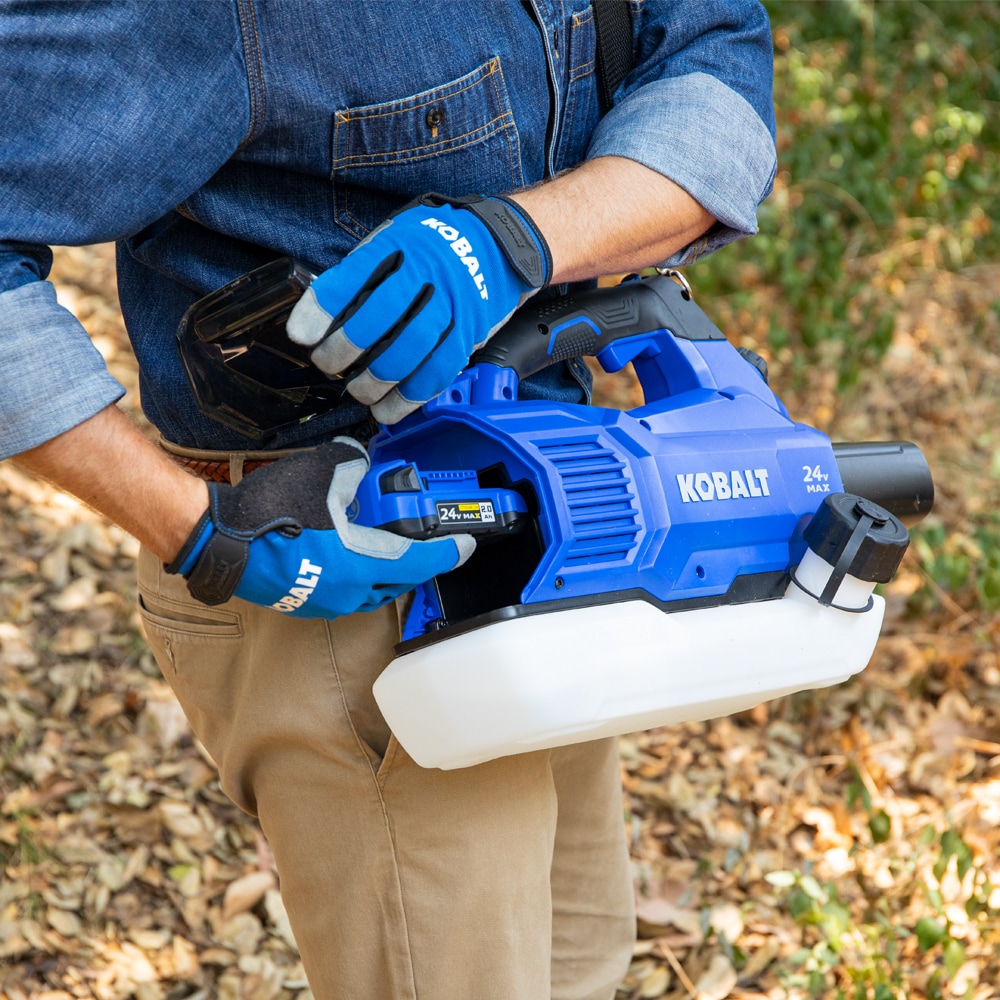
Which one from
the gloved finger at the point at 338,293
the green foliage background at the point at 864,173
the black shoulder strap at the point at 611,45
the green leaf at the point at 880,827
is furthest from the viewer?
the green foliage background at the point at 864,173

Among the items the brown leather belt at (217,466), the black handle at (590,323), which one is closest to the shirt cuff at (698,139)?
the black handle at (590,323)

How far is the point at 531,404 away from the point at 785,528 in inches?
15.5

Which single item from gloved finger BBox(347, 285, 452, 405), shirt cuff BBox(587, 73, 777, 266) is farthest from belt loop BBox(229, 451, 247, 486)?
shirt cuff BBox(587, 73, 777, 266)

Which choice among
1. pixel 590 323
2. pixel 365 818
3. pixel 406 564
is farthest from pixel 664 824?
pixel 406 564

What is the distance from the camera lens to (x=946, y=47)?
593cm

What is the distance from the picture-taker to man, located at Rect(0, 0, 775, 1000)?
1.00 meters

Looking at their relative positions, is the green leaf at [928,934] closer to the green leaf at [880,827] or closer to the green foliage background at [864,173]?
the green leaf at [880,827]

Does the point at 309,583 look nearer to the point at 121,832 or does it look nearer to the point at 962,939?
the point at 121,832

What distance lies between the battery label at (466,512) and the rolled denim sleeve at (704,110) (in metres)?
0.52

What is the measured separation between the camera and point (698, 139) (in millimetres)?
1347

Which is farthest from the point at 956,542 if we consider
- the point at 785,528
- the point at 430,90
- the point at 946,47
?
the point at 946,47

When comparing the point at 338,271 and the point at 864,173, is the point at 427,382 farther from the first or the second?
the point at 864,173

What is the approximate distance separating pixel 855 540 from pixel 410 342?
2.03ft

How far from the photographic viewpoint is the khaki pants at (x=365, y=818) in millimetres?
1286
